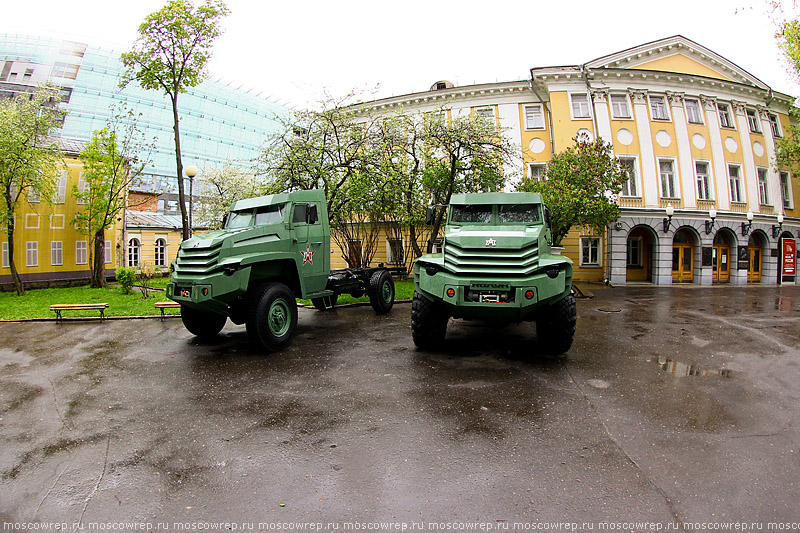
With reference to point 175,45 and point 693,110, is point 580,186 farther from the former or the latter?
point 175,45

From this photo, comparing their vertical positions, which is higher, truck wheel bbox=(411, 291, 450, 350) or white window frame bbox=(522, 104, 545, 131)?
white window frame bbox=(522, 104, 545, 131)

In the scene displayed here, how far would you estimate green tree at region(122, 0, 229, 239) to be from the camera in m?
15.4

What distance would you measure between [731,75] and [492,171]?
66.3ft

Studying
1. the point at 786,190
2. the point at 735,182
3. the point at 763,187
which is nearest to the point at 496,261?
the point at 735,182

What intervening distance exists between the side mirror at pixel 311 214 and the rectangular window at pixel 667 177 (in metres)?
23.6

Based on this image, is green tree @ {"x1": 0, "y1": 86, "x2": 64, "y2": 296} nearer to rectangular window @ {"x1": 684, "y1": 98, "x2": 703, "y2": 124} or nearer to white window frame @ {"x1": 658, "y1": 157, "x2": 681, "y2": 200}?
white window frame @ {"x1": 658, "y1": 157, "x2": 681, "y2": 200}

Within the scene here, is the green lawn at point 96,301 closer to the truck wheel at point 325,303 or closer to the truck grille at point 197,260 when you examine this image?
the truck wheel at point 325,303

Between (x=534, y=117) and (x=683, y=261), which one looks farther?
(x=534, y=117)

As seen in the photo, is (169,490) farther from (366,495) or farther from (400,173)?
(400,173)

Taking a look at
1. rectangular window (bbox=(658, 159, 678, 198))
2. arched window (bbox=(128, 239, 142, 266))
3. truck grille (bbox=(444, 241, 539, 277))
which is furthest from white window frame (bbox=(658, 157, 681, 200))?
arched window (bbox=(128, 239, 142, 266))

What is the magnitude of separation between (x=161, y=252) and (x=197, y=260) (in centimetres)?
3032

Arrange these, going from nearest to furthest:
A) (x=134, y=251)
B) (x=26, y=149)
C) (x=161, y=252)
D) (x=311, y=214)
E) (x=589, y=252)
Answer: (x=311, y=214) → (x=26, y=149) → (x=589, y=252) → (x=134, y=251) → (x=161, y=252)

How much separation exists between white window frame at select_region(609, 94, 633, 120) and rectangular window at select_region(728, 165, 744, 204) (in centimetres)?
744

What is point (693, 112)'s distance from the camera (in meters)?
25.6
